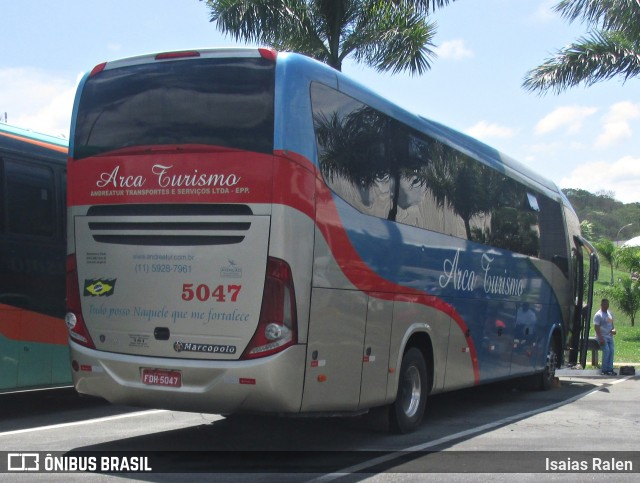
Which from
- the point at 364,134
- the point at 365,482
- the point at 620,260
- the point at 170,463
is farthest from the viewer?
the point at 620,260

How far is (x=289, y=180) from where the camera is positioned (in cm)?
738

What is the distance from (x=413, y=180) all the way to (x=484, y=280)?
2738mm

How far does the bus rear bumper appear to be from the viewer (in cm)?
724

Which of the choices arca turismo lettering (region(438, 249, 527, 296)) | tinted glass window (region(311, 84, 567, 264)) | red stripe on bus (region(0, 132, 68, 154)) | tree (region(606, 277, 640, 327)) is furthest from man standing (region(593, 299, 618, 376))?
tree (region(606, 277, 640, 327))

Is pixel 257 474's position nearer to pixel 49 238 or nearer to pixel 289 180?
pixel 289 180

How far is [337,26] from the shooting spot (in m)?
20.7

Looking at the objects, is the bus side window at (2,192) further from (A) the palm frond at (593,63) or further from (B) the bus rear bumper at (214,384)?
(A) the palm frond at (593,63)

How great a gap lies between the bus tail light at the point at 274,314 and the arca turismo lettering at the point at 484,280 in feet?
11.4

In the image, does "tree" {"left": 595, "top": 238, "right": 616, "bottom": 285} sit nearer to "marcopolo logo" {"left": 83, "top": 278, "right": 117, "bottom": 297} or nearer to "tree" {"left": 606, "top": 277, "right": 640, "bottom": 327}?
"tree" {"left": 606, "top": 277, "right": 640, "bottom": 327}

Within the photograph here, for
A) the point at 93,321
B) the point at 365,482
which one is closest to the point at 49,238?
the point at 93,321

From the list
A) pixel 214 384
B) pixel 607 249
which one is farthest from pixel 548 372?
pixel 607 249

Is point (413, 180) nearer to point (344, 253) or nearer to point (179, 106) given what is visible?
point (344, 253)

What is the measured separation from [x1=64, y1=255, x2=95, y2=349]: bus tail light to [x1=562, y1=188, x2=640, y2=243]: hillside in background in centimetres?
11743

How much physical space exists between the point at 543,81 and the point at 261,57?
58.1 ft
